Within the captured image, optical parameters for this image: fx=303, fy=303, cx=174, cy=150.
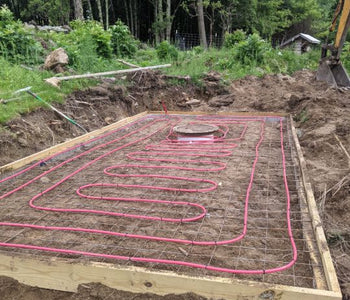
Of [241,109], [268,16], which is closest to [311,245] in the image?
[241,109]

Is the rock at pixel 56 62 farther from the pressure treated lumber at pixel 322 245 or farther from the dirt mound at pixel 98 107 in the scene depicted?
the pressure treated lumber at pixel 322 245

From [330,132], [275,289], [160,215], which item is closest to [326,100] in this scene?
[330,132]

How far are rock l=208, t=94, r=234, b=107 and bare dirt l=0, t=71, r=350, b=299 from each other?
0.9 inches

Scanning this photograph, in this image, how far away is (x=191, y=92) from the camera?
308 inches

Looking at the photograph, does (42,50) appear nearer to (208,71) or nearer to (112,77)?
(112,77)

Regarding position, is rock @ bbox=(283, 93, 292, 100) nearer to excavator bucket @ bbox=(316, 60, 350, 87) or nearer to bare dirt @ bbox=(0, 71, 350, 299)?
bare dirt @ bbox=(0, 71, 350, 299)

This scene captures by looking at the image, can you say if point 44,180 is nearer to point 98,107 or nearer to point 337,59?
point 98,107

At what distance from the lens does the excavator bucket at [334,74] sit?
6.74 metres

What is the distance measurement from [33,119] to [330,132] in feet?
14.0

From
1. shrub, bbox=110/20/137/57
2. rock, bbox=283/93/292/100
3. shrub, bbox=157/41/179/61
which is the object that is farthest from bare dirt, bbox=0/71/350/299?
shrub, bbox=110/20/137/57

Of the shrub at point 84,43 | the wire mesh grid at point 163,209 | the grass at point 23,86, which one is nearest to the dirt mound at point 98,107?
the grass at point 23,86

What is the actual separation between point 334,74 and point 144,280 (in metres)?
7.10

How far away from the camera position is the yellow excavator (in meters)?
6.18

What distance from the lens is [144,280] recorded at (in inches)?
63.9
